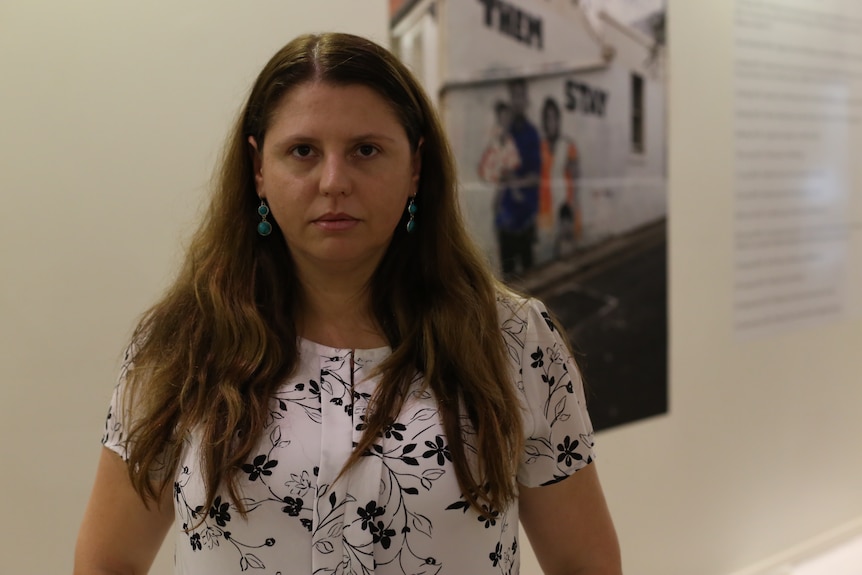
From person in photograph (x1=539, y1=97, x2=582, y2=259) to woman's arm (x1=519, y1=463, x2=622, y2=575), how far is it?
154 cm

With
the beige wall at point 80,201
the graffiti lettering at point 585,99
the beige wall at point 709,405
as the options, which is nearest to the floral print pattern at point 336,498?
the beige wall at point 80,201

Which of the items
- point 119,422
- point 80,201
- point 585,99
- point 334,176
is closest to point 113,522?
point 119,422

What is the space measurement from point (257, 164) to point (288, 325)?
26 cm

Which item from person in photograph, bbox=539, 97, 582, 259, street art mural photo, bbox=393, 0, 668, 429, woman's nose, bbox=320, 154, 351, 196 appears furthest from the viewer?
person in photograph, bbox=539, 97, 582, 259

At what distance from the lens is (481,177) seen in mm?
2820

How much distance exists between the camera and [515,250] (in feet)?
9.63

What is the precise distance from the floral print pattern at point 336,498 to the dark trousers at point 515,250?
146 centimetres

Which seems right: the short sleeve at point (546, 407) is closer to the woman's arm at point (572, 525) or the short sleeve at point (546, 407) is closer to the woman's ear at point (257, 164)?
the woman's arm at point (572, 525)

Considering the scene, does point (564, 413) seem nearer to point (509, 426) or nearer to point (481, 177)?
point (509, 426)

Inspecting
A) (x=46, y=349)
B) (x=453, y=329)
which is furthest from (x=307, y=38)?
(x=46, y=349)

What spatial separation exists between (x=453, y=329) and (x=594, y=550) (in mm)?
451

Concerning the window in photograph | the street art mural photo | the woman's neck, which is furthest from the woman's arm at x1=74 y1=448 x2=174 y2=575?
the window in photograph

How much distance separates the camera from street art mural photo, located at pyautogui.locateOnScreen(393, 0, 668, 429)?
275cm

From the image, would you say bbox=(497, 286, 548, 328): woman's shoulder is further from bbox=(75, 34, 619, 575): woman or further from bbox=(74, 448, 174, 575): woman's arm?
bbox=(74, 448, 174, 575): woman's arm
